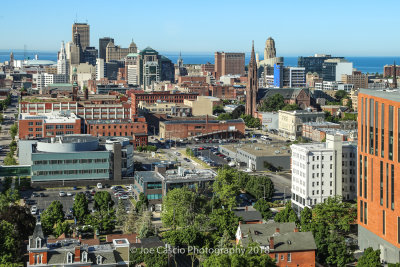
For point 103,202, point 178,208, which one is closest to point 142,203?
point 103,202

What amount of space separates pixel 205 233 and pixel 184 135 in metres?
58.8

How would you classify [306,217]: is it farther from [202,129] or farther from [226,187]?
[202,129]

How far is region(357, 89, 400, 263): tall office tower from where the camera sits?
4125cm

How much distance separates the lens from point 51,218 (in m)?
47.8

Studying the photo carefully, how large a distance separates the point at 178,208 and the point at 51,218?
8.92 m

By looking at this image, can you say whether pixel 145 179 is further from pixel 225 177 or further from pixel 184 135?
pixel 184 135

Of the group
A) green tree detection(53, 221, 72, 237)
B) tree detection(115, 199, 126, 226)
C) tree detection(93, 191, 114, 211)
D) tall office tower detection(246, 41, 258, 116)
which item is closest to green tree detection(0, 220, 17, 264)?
green tree detection(53, 221, 72, 237)

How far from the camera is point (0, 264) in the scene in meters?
36.6

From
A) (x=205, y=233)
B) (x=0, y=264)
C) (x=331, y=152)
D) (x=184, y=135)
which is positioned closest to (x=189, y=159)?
(x=184, y=135)

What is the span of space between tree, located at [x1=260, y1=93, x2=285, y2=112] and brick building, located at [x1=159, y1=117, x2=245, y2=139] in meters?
26.1

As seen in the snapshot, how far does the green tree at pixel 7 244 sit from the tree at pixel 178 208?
38.6 ft

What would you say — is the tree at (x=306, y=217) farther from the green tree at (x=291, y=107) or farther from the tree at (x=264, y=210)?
A: the green tree at (x=291, y=107)

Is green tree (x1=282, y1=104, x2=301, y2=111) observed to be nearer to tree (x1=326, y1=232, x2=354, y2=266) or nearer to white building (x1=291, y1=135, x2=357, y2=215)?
white building (x1=291, y1=135, x2=357, y2=215)

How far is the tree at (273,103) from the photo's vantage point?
426ft
